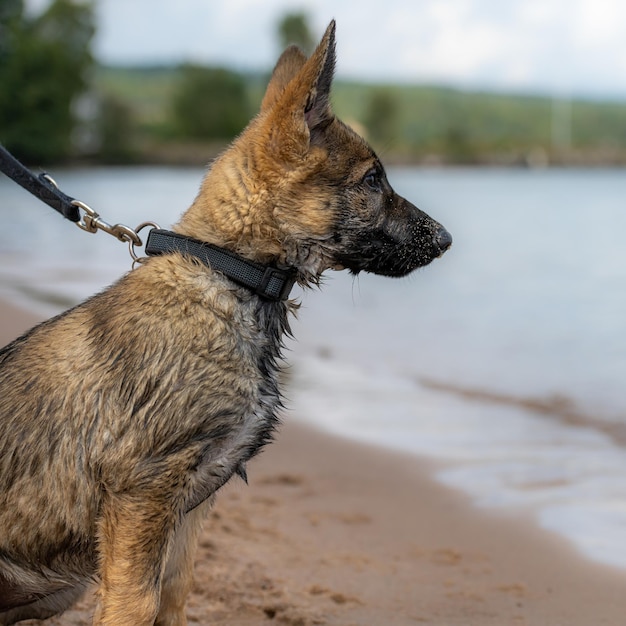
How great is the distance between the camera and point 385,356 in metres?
11.4

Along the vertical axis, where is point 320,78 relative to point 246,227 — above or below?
above

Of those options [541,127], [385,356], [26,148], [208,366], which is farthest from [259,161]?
[541,127]

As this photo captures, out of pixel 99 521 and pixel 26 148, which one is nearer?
pixel 99 521

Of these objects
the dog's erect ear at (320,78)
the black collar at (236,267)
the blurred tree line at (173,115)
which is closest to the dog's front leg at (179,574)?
the black collar at (236,267)

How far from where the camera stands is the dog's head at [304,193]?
4.00 m

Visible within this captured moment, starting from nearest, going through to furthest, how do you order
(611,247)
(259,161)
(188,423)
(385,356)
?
(188,423) → (259,161) → (385,356) → (611,247)

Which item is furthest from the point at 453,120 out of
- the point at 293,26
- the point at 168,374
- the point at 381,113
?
the point at 168,374

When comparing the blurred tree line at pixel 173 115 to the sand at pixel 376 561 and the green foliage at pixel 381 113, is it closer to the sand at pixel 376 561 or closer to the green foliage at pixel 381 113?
the green foliage at pixel 381 113

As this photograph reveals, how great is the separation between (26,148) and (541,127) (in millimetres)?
95805

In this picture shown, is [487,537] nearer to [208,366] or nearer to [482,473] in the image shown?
[482,473]

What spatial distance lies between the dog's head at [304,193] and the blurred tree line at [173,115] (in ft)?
172

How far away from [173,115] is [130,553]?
113040 millimetres

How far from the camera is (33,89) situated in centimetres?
8294

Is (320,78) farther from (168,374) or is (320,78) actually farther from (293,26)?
(293,26)
